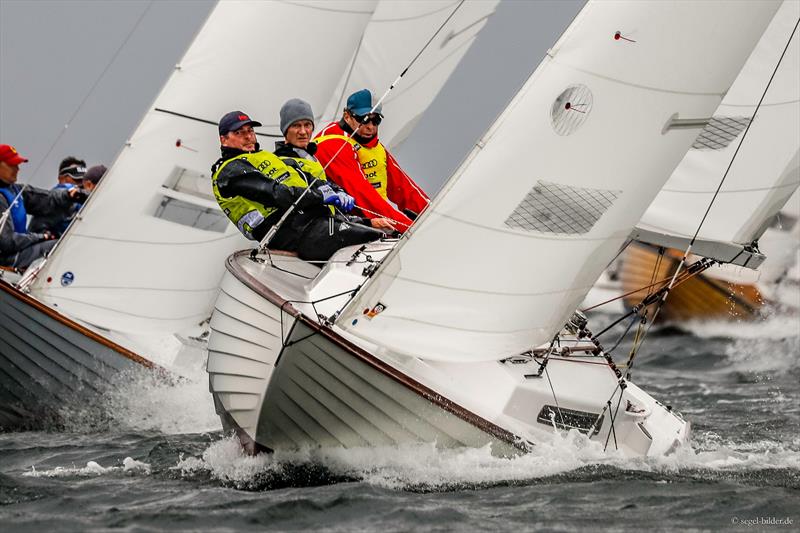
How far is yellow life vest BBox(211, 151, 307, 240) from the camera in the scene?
7070 mm

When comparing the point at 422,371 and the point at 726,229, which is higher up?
the point at 726,229

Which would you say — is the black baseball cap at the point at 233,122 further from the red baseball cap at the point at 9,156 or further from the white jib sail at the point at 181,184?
the red baseball cap at the point at 9,156

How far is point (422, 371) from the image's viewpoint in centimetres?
654

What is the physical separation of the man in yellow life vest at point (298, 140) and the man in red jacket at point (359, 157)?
29 cm

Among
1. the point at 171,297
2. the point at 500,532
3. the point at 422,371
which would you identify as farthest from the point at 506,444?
the point at 171,297

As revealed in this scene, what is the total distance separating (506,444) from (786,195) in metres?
2.66

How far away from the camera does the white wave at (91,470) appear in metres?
6.77

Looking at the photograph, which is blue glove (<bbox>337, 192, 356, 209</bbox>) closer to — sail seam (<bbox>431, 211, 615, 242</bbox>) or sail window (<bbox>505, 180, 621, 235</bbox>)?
sail seam (<bbox>431, 211, 615, 242</bbox>)

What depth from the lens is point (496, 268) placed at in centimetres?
645

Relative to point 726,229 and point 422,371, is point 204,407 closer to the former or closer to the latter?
point 422,371


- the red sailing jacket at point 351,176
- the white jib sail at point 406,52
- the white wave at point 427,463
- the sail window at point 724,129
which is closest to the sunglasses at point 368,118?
the red sailing jacket at point 351,176

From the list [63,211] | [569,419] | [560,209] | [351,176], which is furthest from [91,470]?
[63,211]

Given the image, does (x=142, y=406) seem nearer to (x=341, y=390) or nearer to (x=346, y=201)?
(x=346, y=201)

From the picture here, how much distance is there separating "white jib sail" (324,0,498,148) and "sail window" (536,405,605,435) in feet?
13.1
